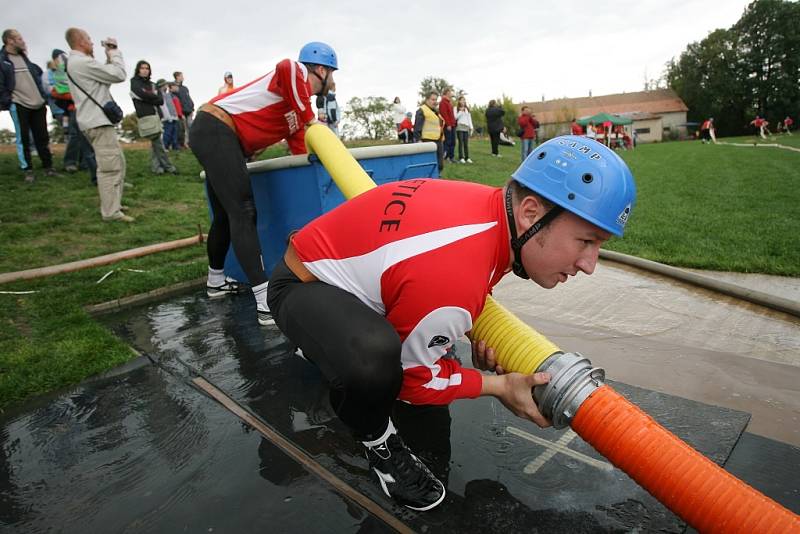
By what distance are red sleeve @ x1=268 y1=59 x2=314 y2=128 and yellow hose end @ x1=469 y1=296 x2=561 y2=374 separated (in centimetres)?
242

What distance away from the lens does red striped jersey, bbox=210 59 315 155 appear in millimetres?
3723

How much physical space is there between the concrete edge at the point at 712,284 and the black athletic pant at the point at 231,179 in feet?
11.6

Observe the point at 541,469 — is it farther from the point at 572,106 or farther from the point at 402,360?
the point at 572,106

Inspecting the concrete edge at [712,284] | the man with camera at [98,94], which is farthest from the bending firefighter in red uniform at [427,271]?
the man with camera at [98,94]

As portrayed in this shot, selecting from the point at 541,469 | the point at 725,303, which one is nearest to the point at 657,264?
Answer: the point at 725,303

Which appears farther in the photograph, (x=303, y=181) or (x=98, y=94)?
(x=98, y=94)

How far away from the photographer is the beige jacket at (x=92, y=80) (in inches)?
244

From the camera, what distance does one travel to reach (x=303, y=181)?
3959 millimetres

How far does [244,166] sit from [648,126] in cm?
7498

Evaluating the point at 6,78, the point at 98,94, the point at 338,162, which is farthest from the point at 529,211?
the point at 6,78

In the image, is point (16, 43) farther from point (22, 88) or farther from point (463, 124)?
point (463, 124)

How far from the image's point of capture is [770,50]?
63250 millimetres

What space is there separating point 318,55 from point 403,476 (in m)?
3.26

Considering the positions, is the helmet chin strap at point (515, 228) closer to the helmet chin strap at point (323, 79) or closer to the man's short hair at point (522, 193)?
the man's short hair at point (522, 193)
